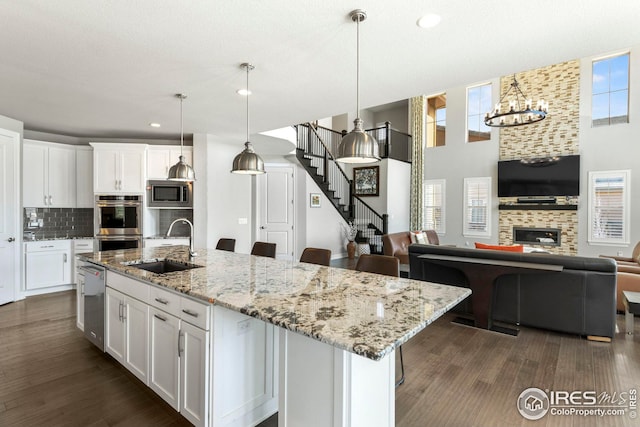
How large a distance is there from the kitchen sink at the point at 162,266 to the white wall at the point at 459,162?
771cm

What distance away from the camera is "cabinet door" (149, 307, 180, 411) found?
2016mm

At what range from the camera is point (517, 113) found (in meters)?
5.50

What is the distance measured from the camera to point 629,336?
3346 mm

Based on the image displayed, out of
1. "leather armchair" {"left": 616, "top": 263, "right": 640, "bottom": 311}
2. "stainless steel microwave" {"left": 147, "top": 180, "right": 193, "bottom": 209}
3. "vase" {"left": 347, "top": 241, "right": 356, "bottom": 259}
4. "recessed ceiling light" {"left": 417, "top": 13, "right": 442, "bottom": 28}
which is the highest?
"recessed ceiling light" {"left": 417, "top": 13, "right": 442, "bottom": 28}

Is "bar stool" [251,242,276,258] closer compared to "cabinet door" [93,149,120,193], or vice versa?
"bar stool" [251,242,276,258]

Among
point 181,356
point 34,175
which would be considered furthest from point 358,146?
point 34,175

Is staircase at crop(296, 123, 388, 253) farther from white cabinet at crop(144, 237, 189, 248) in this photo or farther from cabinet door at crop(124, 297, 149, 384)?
cabinet door at crop(124, 297, 149, 384)

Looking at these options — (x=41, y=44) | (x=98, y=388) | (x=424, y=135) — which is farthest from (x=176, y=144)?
(x=424, y=135)

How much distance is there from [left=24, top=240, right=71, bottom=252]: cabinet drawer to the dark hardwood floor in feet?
5.15

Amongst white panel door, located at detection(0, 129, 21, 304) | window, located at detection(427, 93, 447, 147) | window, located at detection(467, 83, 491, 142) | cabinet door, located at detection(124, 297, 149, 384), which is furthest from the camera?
window, located at detection(427, 93, 447, 147)

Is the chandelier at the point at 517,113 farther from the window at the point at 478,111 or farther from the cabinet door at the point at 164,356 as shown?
the cabinet door at the point at 164,356

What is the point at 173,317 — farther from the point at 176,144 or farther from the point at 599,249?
the point at 599,249

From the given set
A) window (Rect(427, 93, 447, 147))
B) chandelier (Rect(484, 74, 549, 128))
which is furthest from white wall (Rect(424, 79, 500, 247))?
chandelier (Rect(484, 74, 549, 128))

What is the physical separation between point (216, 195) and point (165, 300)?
12.4 ft
